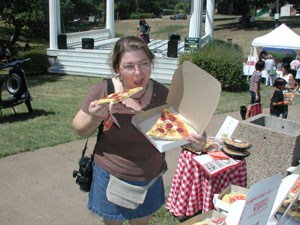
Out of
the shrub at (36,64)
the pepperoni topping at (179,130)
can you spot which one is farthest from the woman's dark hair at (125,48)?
the shrub at (36,64)

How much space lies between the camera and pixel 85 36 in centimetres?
1886

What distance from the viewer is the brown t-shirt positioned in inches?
74.2

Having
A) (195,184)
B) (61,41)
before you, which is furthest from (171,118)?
(61,41)

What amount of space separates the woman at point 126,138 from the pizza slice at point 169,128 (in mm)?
76

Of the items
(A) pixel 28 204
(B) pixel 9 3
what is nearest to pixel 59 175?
(A) pixel 28 204

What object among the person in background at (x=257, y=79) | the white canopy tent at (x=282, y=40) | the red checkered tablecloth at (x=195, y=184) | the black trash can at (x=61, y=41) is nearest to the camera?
the red checkered tablecloth at (x=195, y=184)

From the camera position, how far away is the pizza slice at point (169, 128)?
1768 millimetres

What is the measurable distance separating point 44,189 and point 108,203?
230 centimetres

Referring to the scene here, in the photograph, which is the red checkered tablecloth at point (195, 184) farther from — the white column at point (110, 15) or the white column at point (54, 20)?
the white column at point (110, 15)

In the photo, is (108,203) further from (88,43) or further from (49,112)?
(88,43)

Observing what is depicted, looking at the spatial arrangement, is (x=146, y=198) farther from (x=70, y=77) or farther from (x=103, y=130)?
(x=70, y=77)

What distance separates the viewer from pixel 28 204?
362cm

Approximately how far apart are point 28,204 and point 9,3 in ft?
57.2

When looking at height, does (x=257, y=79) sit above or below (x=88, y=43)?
below
